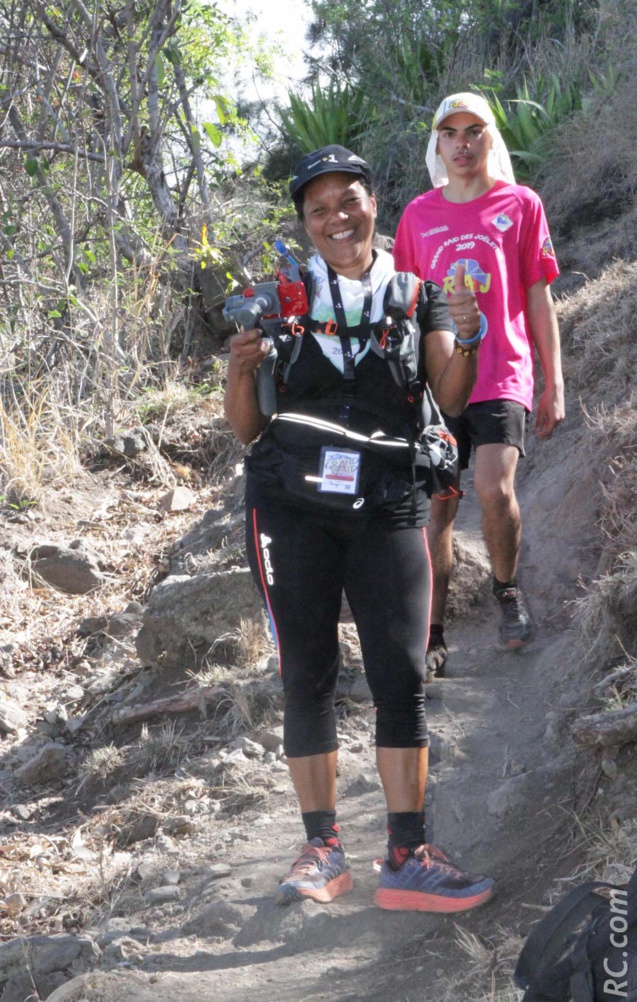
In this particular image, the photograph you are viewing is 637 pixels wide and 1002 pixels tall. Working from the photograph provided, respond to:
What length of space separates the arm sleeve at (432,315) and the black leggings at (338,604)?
55cm

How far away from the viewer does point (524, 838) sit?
3203 mm

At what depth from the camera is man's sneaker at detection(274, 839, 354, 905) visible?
3029 millimetres

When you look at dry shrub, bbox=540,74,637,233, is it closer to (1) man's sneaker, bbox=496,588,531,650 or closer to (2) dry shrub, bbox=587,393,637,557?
(2) dry shrub, bbox=587,393,637,557

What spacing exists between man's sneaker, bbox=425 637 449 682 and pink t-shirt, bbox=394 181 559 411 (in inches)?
36.8

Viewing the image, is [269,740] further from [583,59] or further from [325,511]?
[583,59]

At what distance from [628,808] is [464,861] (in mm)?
538

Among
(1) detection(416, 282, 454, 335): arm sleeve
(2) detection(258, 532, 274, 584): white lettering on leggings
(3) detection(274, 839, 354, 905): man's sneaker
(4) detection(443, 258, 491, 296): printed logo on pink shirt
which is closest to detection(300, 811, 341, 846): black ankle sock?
(3) detection(274, 839, 354, 905): man's sneaker

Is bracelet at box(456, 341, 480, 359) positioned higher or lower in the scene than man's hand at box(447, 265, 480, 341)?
lower

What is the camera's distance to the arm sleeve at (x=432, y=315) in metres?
2.97

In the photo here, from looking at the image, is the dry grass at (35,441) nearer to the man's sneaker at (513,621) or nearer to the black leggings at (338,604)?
the man's sneaker at (513,621)

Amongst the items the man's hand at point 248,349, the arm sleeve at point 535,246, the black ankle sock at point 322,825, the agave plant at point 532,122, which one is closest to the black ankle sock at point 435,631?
the black ankle sock at point 322,825

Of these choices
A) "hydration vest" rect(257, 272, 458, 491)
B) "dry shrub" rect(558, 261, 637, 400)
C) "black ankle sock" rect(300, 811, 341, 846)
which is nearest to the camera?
"hydration vest" rect(257, 272, 458, 491)

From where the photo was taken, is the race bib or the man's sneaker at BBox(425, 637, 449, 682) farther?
the man's sneaker at BBox(425, 637, 449, 682)

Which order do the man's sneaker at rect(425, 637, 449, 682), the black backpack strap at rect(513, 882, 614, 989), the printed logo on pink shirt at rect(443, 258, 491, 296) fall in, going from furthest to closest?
the man's sneaker at rect(425, 637, 449, 682) < the printed logo on pink shirt at rect(443, 258, 491, 296) < the black backpack strap at rect(513, 882, 614, 989)
